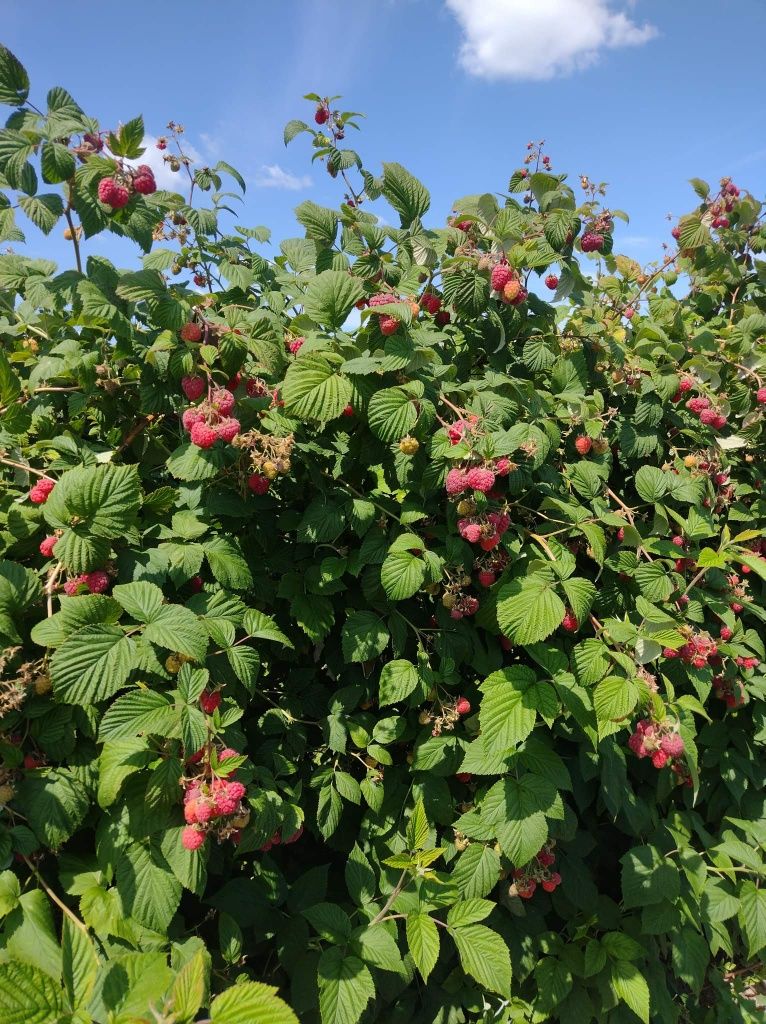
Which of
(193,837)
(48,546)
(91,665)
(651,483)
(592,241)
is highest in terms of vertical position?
(592,241)

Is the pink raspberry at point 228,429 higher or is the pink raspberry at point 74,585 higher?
the pink raspberry at point 228,429

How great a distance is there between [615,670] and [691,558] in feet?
2.06

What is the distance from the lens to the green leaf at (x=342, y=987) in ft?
5.33

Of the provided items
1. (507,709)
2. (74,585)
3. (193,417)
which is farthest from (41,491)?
(507,709)

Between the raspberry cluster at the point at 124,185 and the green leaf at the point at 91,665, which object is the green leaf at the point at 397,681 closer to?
the green leaf at the point at 91,665

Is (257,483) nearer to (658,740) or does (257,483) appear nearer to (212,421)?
(212,421)

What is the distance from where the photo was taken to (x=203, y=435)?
153cm

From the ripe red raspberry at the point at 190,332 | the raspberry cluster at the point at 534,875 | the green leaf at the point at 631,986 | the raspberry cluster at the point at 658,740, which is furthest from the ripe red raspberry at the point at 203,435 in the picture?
the green leaf at the point at 631,986

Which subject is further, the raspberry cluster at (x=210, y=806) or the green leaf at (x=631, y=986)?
the green leaf at (x=631, y=986)

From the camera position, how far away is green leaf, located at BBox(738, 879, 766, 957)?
7.73 feet

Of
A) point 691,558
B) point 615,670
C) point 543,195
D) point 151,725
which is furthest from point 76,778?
point 543,195

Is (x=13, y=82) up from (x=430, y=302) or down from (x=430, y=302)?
up

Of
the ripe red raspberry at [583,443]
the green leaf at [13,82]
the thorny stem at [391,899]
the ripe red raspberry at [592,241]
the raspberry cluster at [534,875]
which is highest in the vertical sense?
the green leaf at [13,82]

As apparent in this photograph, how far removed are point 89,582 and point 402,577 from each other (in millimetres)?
781
